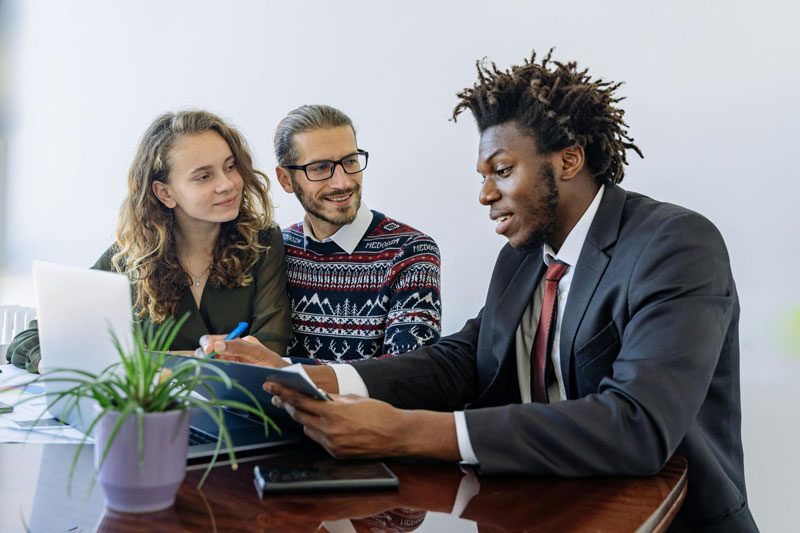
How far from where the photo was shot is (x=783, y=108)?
208 cm

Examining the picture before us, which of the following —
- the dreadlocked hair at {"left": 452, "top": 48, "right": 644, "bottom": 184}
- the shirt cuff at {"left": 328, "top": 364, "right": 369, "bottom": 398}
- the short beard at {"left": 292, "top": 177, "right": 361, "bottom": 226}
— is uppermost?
the dreadlocked hair at {"left": 452, "top": 48, "right": 644, "bottom": 184}

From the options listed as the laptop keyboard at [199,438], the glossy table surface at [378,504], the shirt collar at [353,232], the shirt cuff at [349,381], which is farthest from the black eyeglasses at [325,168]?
the glossy table surface at [378,504]

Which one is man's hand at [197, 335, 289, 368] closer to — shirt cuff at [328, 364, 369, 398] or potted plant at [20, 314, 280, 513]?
shirt cuff at [328, 364, 369, 398]

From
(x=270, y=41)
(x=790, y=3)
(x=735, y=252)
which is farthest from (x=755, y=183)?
(x=270, y=41)

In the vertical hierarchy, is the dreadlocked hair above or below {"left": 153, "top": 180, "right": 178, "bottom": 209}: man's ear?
above

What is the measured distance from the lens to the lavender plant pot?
35.9 inches

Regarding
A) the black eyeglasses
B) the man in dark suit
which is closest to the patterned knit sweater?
the black eyeglasses

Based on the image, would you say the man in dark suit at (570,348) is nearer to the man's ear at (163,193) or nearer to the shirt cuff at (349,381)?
the shirt cuff at (349,381)

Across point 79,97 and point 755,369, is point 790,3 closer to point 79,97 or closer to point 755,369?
point 755,369

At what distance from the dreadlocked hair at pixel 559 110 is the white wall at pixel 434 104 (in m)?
0.60

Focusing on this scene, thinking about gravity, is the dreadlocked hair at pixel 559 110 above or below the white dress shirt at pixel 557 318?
above

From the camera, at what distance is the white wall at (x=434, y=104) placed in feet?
6.97

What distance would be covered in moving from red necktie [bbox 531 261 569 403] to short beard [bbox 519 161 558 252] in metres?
0.07

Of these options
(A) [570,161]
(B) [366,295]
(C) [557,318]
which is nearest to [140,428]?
(C) [557,318]
